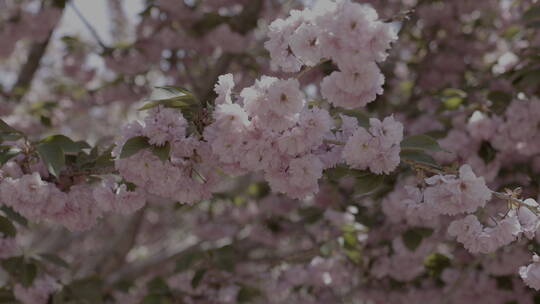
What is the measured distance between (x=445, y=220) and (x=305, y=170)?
174cm

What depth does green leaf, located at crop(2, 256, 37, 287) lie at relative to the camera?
2.59m

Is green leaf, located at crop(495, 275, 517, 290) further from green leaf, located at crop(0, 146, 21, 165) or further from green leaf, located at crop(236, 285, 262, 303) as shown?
green leaf, located at crop(0, 146, 21, 165)

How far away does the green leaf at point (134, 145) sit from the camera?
166 cm

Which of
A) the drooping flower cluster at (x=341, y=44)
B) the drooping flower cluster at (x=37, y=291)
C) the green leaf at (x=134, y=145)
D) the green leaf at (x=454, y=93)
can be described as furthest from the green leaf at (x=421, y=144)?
the drooping flower cluster at (x=37, y=291)

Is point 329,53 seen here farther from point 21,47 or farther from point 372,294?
point 21,47

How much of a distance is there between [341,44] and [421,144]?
0.47 metres

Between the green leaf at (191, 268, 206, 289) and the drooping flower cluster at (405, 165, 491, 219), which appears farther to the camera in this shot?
the green leaf at (191, 268, 206, 289)

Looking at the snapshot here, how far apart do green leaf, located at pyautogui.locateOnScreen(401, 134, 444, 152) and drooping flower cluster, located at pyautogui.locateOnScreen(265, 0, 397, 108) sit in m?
0.21

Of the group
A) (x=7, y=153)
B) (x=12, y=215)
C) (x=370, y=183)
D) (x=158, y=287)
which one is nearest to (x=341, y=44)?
(x=370, y=183)

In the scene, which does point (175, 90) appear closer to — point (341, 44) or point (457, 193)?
point (341, 44)

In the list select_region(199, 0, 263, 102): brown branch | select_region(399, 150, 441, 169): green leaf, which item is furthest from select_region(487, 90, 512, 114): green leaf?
select_region(199, 0, 263, 102): brown branch

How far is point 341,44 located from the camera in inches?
59.9

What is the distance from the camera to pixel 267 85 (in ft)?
5.22

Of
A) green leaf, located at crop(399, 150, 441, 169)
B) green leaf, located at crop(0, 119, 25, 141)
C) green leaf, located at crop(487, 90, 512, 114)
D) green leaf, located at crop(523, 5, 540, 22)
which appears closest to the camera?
green leaf, located at crop(399, 150, 441, 169)
